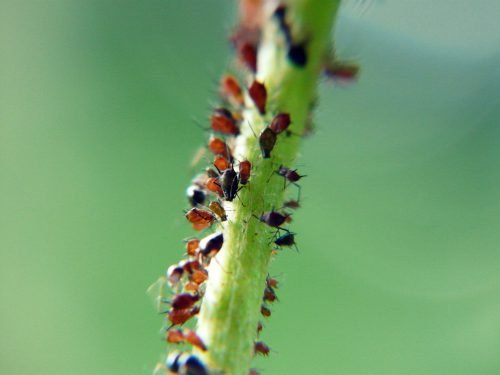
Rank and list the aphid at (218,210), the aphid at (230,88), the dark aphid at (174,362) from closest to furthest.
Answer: the dark aphid at (174,362) < the aphid at (218,210) < the aphid at (230,88)

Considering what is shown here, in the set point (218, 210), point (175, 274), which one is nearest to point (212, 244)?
point (218, 210)

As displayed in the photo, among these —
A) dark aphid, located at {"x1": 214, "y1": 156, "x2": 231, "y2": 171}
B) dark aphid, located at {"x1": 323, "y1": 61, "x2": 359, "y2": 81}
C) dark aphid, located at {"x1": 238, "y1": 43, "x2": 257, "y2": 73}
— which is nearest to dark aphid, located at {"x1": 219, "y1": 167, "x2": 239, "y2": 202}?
dark aphid, located at {"x1": 214, "y1": 156, "x2": 231, "y2": 171}

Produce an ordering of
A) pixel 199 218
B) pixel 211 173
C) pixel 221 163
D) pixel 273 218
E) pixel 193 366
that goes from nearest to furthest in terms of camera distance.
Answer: pixel 193 366 → pixel 273 218 → pixel 221 163 → pixel 211 173 → pixel 199 218

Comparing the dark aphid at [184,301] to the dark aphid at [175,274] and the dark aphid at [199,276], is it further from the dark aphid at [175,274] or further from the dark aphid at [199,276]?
the dark aphid at [175,274]

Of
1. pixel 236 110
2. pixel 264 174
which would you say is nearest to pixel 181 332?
pixel 264 174

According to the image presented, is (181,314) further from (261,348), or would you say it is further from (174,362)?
(174,362)

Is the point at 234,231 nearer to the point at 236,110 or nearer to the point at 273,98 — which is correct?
the point at 273,98

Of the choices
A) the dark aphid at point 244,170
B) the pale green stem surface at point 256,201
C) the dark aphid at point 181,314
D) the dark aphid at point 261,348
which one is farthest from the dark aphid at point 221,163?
the dark aphid at point 261,348

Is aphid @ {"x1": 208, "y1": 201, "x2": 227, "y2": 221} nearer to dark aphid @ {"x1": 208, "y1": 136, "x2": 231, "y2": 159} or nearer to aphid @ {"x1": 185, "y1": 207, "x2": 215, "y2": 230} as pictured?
aphid @ {"x1": 185, "y1": 207, "x2": 215, "y2": 230}
